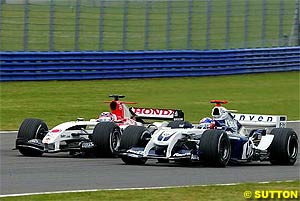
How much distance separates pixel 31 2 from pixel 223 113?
13.8 meters

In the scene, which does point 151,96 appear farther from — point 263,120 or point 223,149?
point 223,149

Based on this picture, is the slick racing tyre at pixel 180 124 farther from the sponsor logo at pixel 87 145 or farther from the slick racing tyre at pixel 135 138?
the sponsor logo at pixel 87 145

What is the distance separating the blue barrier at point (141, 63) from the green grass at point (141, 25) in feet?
2.01

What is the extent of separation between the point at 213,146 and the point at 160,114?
10.6 feet

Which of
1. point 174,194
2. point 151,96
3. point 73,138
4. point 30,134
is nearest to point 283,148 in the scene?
point 73,138

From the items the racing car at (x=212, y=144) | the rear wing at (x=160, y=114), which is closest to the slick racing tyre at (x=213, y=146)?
the racing car at (x=212, y=144)

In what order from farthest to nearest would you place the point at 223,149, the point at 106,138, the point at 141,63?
the point at 141,63 → the point at 106,138 → the point at 223,149

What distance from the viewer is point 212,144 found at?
13336 mm

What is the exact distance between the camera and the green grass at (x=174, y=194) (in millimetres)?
10180

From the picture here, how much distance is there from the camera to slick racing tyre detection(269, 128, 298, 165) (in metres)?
14.6

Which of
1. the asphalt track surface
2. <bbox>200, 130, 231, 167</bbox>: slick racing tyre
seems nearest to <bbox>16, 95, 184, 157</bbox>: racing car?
the asphalt track surface

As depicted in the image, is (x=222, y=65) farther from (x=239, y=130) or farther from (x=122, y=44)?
(x=239, y=130)

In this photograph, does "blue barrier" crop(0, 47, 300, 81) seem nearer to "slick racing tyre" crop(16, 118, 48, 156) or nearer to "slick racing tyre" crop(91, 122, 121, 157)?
"slick racing tyre" crop(16, 118, 48, 156)

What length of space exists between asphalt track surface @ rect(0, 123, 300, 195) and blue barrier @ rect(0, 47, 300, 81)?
12.3 meters
